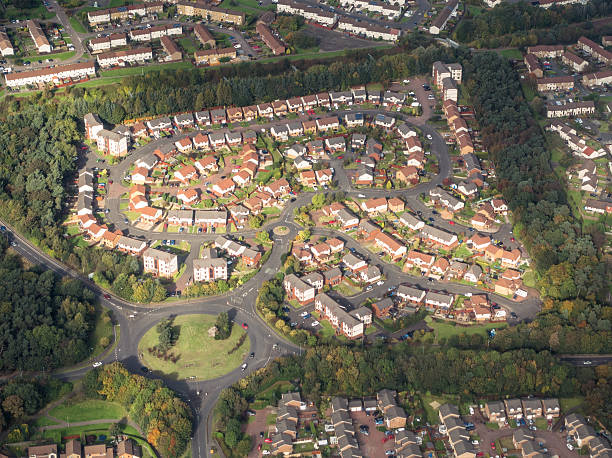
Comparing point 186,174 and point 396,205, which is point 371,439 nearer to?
point 396,205

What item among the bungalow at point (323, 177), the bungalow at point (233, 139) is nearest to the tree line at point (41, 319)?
the bungalow at point (233, 139)

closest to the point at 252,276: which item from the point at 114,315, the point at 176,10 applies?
the point at 114,315

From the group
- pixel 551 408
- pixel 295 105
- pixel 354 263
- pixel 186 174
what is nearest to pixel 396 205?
pixel 354 263

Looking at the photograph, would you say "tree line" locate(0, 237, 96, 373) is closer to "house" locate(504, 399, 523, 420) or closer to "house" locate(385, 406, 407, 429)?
"house" locate(385, 406, 407, 429)

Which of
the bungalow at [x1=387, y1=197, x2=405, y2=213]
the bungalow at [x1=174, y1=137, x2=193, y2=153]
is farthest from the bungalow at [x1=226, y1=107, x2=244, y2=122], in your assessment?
the bungalow at [x1=387, y1=197, x2=405, y2=213]

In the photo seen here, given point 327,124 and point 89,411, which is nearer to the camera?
point 89,411

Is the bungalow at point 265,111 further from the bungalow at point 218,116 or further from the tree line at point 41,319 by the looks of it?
the tree line at point 41,319
